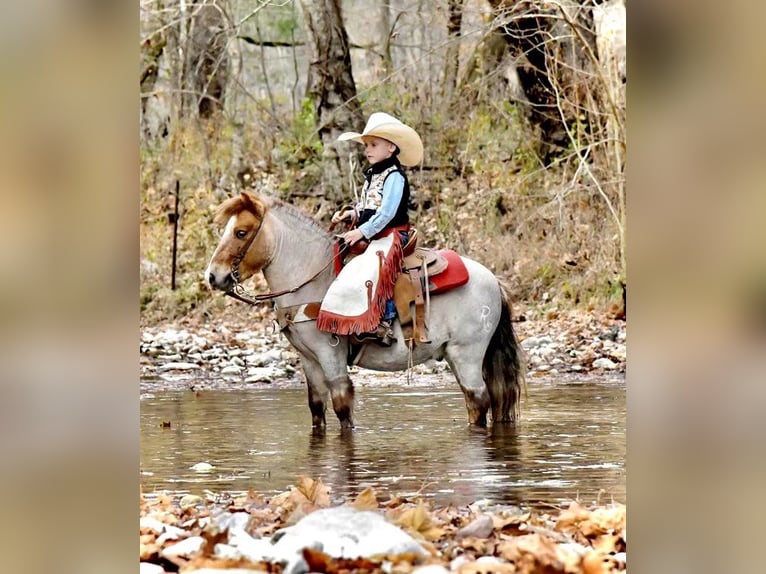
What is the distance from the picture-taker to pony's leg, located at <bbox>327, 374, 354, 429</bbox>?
584cm

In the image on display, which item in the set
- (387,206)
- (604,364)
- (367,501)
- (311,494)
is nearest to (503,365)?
(387,206)

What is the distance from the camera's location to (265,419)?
697cm

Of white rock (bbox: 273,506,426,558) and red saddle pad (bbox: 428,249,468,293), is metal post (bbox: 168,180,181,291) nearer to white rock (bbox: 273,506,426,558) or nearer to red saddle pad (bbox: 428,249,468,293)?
red saddle pad (bbox: 428,249,468,293)

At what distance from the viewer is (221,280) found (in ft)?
18.7

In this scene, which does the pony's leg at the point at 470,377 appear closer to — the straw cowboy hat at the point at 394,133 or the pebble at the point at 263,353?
the straw cowboy hat at the point at 394,133

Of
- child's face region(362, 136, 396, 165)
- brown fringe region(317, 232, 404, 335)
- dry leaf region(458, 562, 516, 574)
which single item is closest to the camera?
dry leaf region(458, 562, 516, 574)

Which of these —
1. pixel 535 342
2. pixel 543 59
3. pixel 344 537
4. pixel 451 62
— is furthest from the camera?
pixel 451 62

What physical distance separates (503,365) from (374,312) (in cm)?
93

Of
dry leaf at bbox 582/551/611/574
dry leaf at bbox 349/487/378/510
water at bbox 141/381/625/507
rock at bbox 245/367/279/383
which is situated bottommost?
rock at bbox 245/367/279/383

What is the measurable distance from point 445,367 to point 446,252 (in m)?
3.39

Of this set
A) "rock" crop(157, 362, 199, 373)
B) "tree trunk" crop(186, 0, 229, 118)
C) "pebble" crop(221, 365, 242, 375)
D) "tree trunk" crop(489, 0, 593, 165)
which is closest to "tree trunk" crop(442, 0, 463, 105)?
"tree trunk" crop(489, 0, 593, 165)

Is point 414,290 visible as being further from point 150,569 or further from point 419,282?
point 150,569
